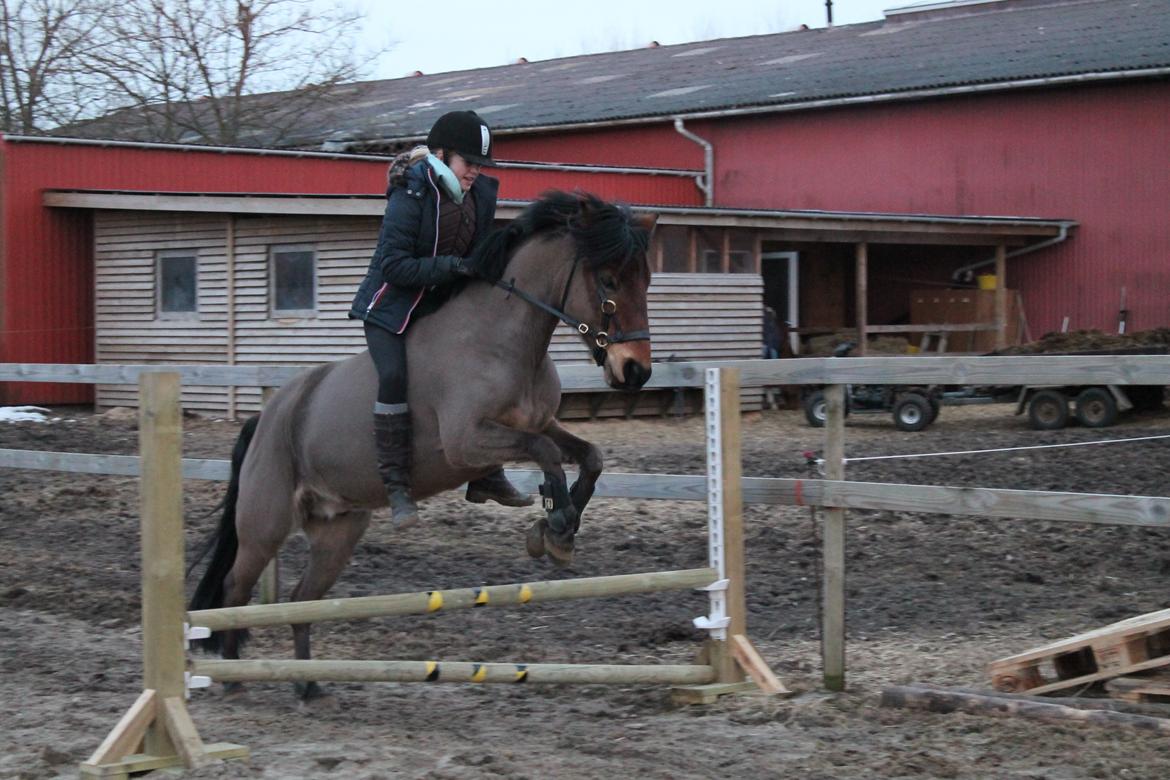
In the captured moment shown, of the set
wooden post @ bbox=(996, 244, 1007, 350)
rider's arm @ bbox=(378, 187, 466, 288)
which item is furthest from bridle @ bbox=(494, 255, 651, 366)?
wooden post @ bbox=(996, 244, 1007, 350)

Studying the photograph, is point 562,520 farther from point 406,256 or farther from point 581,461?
point 406,256

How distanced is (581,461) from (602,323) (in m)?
0.63

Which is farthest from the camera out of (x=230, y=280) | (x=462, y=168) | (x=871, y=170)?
(x=871, y=170)

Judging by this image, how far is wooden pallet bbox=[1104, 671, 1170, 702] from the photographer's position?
4766mm

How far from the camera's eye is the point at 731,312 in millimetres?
19641

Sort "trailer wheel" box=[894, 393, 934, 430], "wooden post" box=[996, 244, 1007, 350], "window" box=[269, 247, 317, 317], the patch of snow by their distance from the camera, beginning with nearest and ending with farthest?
"trailer wheel" box=[894, 393, 934, 430]
the patch of snow
"window" box=[269, 247, 317, 317]
"wooden post" box=[996, 244, 1007, 350]

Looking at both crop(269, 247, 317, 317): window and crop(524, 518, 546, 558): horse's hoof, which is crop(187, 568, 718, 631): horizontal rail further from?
crop(269, 247, 317, 317): window

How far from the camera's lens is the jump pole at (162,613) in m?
4.32

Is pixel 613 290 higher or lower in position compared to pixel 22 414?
higher

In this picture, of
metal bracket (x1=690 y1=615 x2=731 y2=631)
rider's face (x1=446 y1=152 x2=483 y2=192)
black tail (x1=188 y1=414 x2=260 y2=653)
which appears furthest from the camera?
black tail (x1=188 y1=414 x2=260 y2=653)

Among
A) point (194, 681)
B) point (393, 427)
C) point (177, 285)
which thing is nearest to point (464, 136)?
point (393, 427)

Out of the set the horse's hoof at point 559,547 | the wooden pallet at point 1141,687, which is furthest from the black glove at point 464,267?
the wooden pallet at point 1141,687

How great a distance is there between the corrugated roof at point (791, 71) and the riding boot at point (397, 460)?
62.6 feet

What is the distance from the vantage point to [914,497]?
5195mm
